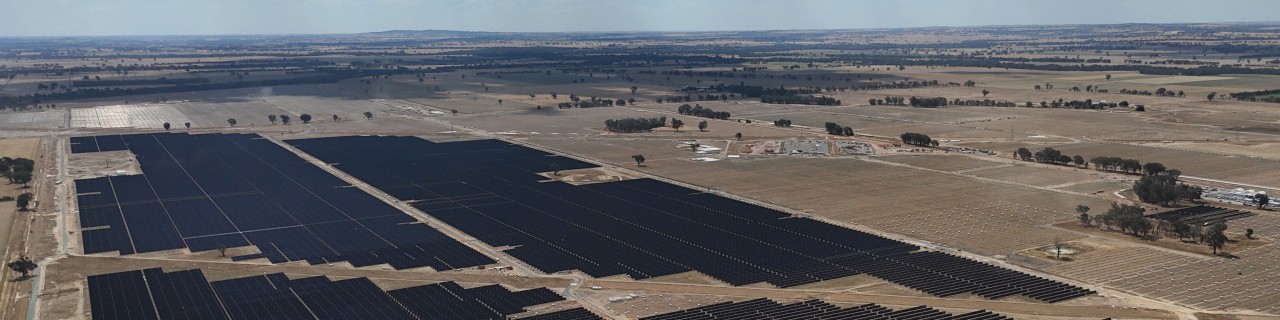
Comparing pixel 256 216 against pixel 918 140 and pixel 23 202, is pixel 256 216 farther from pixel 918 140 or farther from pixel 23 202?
pixel 918 140

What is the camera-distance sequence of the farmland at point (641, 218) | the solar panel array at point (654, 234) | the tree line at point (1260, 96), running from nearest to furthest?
the farmland at point (641, 218)
the solar panel array at point (654, 234)
the tree line at point (1260, 96)

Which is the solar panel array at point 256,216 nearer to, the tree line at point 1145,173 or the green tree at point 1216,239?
the green tree at point 1216,239

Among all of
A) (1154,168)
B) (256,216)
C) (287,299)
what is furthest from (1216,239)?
(256,216)

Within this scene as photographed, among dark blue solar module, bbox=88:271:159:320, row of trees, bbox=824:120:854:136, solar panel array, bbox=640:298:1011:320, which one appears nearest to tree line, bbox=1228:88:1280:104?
row of trees, bbox=824:120:854:136

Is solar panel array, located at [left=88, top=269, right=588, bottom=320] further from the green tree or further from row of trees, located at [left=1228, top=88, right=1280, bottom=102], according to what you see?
row of trees, located at [left=1228, top=88, right=1280, bottom=102]

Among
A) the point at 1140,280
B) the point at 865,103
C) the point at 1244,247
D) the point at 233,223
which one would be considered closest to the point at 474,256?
the point at 233,223

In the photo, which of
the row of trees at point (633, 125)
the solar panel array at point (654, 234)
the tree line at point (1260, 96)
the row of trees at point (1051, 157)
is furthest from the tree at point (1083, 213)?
the tree line at point (1260, 96)
